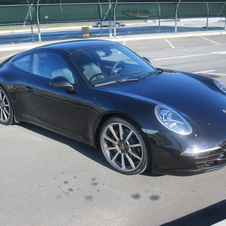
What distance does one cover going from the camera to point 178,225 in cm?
276

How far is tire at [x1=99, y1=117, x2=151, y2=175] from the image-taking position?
3387 mm

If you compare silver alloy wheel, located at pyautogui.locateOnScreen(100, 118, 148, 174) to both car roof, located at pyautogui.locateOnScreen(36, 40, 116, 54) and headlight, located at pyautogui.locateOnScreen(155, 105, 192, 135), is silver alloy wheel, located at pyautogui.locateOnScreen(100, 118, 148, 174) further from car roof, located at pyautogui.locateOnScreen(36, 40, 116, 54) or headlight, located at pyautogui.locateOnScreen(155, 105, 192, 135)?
car roof, located at pyautogui.locateOnScreen(36, 40, 116, 54)

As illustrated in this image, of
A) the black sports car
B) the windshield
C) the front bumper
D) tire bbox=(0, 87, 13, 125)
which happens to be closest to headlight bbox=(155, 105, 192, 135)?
the black sports car

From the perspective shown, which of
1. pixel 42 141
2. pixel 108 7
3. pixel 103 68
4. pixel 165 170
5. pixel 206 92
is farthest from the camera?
pixel 108 7

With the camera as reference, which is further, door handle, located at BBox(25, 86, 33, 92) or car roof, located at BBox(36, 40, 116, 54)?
door handle, located at BBox(25, 86, 33, 92)

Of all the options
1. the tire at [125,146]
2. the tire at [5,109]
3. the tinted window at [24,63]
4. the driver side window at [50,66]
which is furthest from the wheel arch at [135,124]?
the tire at [5,109]

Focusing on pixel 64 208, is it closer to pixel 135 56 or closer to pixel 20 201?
pixel 20 201

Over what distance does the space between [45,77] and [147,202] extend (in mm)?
2353

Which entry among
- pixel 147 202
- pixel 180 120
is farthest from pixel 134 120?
pixel 147 202

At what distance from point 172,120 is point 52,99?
1.76 metres

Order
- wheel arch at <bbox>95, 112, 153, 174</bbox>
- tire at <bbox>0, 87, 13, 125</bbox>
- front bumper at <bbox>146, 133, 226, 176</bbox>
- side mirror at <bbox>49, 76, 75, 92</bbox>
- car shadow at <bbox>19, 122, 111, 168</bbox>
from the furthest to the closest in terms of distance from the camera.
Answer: tire at <bbox>0, 87, 13, 125</bbox>
car shadow at <bbox>19, 122, 111, 168</bbox>
side mirror at <bbox>49, 76, 75, 92</bbox>
wheel arch at <bbox>95, 112, 153, 174</bbox>
front bumper at <bbox>146, 133, 226, 176</bbox>

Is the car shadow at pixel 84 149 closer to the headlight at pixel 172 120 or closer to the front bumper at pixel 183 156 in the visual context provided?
the front bumper at pixel 183 156

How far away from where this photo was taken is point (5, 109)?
209 inches

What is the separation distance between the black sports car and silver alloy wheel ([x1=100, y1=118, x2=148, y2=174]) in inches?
0.4
